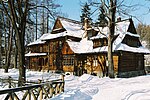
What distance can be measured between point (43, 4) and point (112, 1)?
7.29m

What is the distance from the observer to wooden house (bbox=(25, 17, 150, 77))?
97.5 feet

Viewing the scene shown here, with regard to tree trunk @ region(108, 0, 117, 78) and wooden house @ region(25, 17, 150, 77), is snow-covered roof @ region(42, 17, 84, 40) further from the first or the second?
tree trunk @ region(108, 0, 117, 78)

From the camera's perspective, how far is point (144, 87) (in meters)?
13.0

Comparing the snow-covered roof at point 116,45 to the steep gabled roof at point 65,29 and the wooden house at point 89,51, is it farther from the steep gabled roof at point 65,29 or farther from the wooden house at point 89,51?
the steep gabled roof at point 65,29

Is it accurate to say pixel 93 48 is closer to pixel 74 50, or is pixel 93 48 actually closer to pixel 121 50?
pixel 74 50

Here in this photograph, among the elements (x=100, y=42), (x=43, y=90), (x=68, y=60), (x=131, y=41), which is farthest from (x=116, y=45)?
(x=43, y=90)

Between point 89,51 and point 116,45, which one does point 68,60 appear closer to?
point 89,51

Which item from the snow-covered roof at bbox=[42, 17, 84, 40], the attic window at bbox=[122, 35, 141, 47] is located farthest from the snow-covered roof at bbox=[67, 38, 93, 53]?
the attic window at bbox=[122, 35, 141, 47]

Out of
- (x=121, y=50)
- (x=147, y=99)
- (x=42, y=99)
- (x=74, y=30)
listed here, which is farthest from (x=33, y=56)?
(x=147, y=99)

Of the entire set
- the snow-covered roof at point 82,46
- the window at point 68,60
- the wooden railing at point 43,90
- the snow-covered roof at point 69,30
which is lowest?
the wooden railing at point 43,90

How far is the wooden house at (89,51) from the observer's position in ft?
97.5

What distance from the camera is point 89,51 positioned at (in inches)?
1215

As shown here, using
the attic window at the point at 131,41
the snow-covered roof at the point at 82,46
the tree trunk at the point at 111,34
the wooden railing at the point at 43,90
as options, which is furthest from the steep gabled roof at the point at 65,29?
the wooden railing at the point at 43,90

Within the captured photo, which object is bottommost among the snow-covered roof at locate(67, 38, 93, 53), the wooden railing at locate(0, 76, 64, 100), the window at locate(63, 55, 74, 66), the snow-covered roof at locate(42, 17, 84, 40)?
the wooden railing at locate(0, 76, 64, 100)
